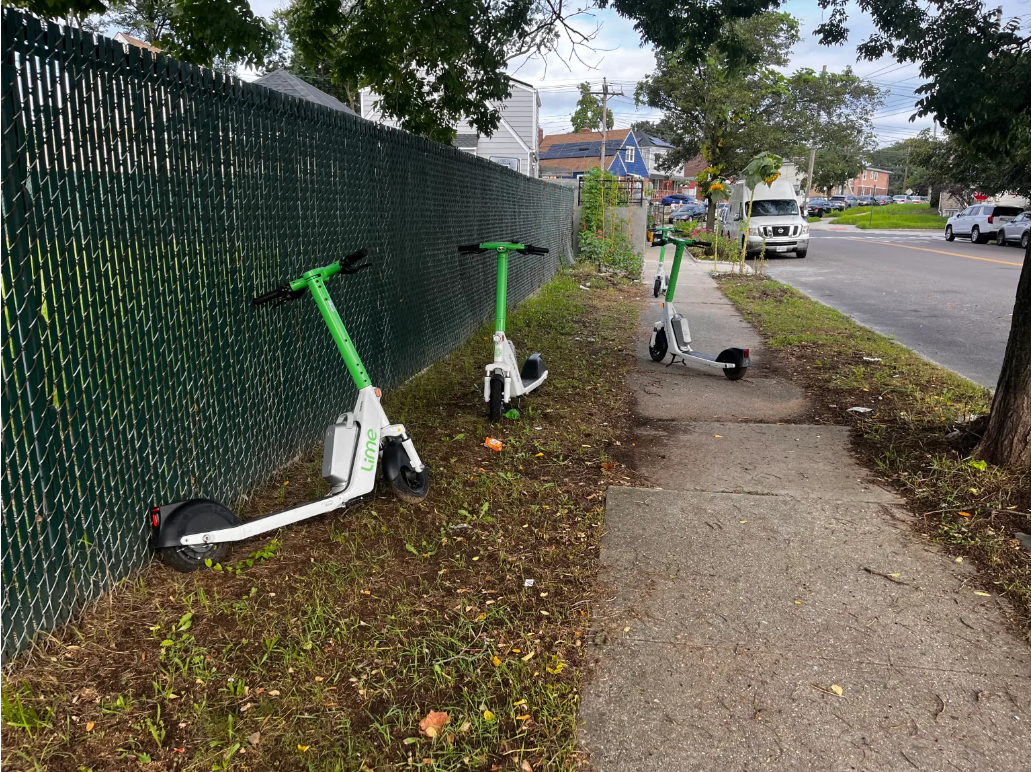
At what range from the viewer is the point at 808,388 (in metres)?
6.93

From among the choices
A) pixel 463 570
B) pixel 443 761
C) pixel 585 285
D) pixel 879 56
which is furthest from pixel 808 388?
pixel 585 285

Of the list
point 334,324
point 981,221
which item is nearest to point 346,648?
point 334,324

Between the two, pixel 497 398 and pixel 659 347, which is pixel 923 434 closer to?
pixel 497 398

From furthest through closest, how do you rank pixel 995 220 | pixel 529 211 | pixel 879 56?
pixel 995 220 → pixel 529 211 → pixel 879 56

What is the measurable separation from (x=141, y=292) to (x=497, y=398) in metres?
2.81

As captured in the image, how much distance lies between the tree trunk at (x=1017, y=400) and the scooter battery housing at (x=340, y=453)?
3622mm

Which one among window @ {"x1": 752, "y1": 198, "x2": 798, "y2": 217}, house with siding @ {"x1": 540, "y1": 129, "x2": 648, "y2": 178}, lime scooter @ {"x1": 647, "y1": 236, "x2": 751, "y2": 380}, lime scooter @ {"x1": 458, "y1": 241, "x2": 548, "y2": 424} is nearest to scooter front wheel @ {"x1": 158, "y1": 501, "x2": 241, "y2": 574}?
lime scooter @ {"x1": 458, "y1": 241, "x2": 548, "y2": 424}

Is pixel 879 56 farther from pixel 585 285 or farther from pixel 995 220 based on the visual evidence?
pixel 995 220

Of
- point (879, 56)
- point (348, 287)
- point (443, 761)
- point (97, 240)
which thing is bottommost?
point (443, 761)

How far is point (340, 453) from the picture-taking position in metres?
3.69

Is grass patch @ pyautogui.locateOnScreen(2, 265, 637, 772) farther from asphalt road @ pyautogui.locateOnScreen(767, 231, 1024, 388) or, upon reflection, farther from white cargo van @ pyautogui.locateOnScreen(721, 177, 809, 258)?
white cargo van @ pyautogui.locateOnScreen(721, 177, 809, 258)

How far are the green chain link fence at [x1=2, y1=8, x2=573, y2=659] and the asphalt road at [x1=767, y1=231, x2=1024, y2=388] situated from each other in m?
6.66

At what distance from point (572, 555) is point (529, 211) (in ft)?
31.6

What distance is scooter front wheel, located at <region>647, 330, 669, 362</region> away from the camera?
26.1ft
